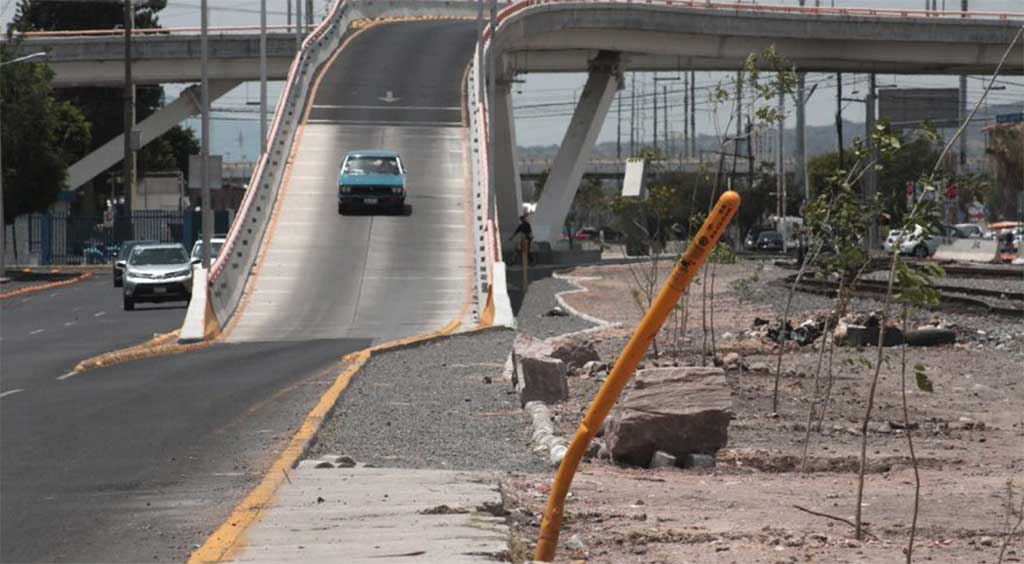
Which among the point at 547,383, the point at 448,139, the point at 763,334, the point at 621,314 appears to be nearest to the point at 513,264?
the point at 448,139

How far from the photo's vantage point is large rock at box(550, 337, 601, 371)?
76.8 ft

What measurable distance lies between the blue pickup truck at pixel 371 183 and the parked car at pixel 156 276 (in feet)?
17.4

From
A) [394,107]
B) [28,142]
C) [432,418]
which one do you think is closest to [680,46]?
[394,107]

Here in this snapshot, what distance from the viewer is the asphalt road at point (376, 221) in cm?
4228

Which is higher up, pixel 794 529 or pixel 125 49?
pixel 125 49

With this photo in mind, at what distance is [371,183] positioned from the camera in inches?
2122

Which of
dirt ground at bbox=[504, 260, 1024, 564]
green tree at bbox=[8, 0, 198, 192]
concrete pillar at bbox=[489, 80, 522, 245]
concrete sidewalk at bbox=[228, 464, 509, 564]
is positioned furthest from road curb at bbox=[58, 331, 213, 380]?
green tree at bbox=[8, 0, 198, 192]

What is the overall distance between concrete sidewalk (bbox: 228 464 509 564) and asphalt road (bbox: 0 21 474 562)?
1.99ft

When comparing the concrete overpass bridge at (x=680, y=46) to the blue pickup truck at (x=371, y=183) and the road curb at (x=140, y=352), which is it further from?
the road curb at (x=140, y=352)

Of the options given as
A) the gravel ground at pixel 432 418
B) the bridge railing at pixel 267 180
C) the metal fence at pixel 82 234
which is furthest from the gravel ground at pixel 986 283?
the metal fence at pixel 82 234

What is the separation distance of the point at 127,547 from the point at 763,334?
22.8 metres

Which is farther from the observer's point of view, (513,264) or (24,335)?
(513,264)

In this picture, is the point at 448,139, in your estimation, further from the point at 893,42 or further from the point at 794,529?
the point at 794,529

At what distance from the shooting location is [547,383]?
19141 millimetres
